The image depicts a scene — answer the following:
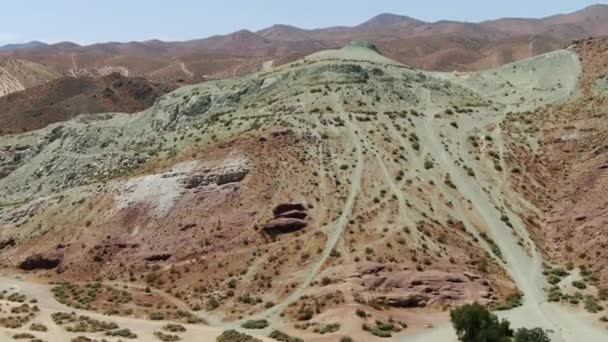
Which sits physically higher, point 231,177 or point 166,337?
point 231,177

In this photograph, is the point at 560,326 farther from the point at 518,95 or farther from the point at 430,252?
the point at 518,95

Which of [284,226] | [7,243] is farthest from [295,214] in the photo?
[7,243]

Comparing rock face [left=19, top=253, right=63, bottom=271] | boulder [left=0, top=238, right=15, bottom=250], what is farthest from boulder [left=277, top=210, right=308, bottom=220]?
boulder [left=0, top=238, right=15, bottom=250]

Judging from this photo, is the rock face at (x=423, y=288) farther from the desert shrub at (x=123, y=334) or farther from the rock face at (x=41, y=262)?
the rock face at (x=41, y=262)

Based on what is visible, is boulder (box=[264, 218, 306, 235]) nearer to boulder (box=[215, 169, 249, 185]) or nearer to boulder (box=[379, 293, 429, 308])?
boulder (box=[215, 169, 249, 185])

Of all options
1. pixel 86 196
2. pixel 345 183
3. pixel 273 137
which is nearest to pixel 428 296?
pixel 345 183

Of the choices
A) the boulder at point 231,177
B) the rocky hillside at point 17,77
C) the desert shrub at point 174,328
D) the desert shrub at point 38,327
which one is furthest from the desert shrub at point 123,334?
the rocky hillside at point 17,77

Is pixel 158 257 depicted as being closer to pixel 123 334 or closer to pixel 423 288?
pixel 123 334
